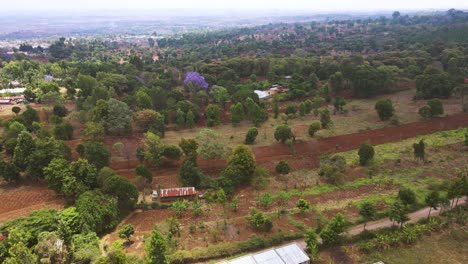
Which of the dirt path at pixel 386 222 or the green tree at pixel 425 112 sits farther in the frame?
the green tree at pixel 425 112

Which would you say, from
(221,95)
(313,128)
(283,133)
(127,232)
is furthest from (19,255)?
(221,95)

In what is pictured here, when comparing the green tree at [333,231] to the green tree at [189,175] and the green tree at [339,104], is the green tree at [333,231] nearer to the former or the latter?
the green tree at [189,175]

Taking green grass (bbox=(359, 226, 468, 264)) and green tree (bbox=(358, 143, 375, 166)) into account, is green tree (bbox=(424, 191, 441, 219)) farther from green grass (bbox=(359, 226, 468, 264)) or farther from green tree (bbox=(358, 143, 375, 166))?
green tree (bbox=(358, 143, 375, 166))

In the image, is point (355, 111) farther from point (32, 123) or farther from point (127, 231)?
point (32, 123)

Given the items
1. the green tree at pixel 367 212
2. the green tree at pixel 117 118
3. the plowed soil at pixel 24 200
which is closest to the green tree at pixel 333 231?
the green tree at pixel 367 212

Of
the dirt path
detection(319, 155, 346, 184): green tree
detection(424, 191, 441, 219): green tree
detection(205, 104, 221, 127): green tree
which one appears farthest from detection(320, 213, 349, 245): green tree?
detection(205, 104, 221, 127): green tree

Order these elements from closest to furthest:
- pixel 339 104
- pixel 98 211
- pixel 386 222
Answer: pixel 98 211, pixel 386 222, pixel 339 104

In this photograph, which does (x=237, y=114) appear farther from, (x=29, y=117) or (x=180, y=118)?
(x=29, y=117)
